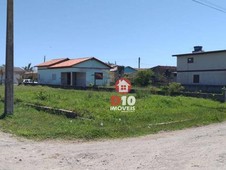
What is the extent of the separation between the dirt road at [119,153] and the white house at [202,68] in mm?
28946

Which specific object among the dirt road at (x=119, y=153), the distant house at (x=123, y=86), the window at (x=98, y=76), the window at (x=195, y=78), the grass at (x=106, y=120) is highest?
the window at (x=98, y=76)

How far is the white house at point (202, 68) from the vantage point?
38125mm

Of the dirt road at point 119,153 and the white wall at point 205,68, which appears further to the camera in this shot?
the white wall at point 205,68

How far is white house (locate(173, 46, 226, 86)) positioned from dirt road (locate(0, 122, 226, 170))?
28946mm

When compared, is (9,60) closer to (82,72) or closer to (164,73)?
(82,72)

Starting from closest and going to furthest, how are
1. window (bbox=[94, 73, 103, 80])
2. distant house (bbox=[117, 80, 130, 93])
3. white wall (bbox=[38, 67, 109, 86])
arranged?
distant house (bbox=[117, 80, 130, 93]), white wall (bbox=[38, 67, 109, 86]), window (bbox=[94, 73, 103, 80])

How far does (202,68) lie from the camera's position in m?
40.4

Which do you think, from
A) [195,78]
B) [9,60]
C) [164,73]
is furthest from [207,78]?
[9,60]

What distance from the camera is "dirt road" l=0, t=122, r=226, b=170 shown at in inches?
274

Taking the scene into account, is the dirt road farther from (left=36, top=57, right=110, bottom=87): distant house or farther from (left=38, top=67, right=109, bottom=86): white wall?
(left=38, top=67, right=109, bottom=86): white wall

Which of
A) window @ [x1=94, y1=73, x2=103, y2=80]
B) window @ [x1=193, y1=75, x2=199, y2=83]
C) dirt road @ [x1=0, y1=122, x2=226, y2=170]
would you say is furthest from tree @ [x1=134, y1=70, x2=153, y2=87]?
dirt road @ [x1=0, y1=122, x2=226, y2=170]

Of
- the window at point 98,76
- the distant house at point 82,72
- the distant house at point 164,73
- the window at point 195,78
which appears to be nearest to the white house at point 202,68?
the window at point 195,78

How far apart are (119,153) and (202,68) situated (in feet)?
112

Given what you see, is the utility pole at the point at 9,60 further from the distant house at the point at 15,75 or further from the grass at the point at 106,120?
the distant house at the point at 15,75
